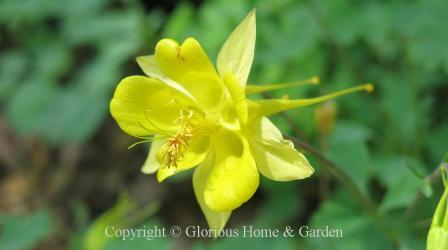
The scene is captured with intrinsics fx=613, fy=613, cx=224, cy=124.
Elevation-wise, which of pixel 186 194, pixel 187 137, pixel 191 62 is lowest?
pixel 186 194

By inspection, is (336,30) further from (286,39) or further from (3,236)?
(3,236)

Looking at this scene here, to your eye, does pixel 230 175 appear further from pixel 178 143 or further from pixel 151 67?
pixel 151 67

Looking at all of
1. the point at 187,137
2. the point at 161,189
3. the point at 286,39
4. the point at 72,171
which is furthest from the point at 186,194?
the point at 187,137

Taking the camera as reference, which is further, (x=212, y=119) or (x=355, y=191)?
(x=355, y=191)

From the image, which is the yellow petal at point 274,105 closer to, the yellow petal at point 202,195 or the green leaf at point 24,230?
the yellow petal at point 202,195
